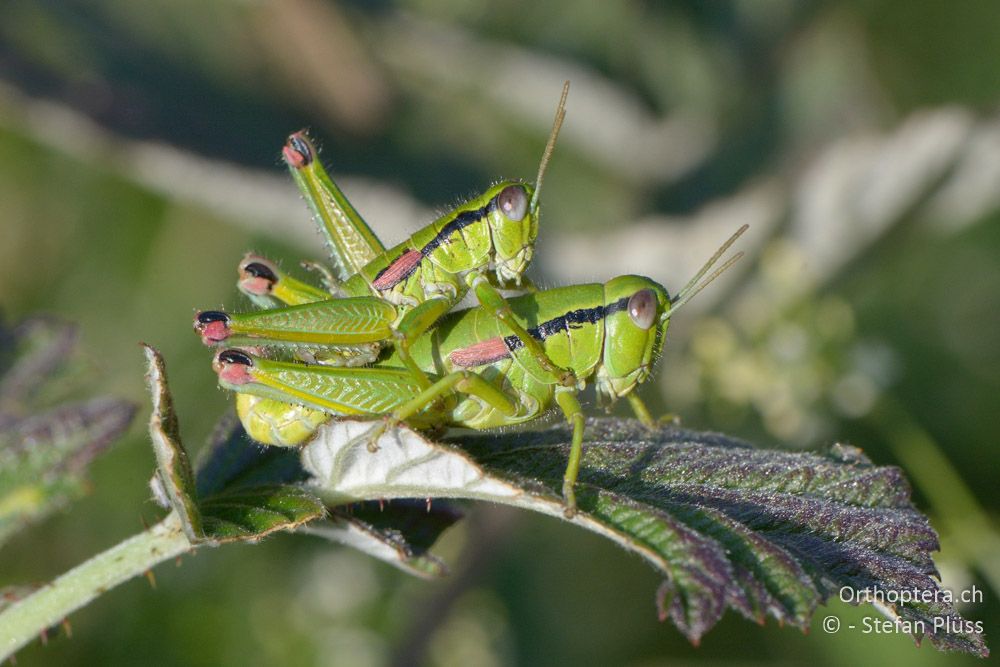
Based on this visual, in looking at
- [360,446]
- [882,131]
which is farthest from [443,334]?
[882,131]

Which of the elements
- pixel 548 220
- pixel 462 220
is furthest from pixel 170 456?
pixel 548 220

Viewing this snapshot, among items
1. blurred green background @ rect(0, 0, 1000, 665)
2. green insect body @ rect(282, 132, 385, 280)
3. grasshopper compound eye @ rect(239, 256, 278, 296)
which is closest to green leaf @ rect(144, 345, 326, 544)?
grasshopper compound eye @ rect(239, 256, 278, 296)

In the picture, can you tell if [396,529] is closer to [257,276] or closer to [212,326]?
[212,326]

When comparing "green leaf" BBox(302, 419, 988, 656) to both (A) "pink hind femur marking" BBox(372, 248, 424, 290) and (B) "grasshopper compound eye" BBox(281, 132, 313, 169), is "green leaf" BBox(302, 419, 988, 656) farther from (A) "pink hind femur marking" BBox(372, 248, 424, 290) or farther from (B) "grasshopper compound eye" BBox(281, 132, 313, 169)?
(B) "grasshopper compound eye" BBox(281, 132, 313, 169)

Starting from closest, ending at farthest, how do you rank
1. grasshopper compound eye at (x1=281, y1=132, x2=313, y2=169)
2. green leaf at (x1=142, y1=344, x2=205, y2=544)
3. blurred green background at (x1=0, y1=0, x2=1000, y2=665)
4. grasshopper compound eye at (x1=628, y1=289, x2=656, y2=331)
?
green leaf at (x1=142, y1=344, x2=205, y2=544)
grasshopper compound eye at (x1=628, y1=289, x2=656, y2=331)
grasshopper compound eye at (x1=281, y1=132, x2=313, y2=169)
blurred green background at (x1=0, y1=0, x2=1000, y2=665)

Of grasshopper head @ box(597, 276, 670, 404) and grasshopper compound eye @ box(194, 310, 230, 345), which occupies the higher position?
grasshopper head @ box(597, 276, 670, 404)

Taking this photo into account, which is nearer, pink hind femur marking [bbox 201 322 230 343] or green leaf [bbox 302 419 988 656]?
green leaf [bbox 302 419 988 656]

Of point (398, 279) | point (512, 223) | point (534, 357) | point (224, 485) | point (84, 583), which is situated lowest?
point (84, 583)

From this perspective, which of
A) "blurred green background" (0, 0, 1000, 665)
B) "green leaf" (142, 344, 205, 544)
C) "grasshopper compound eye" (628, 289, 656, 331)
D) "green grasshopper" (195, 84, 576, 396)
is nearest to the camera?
"green leaf" (142, 344, 205, 544)

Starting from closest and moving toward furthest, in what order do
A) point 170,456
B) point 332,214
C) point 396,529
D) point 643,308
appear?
point 170,456, point 396,529, point 643,308, point 332,214
